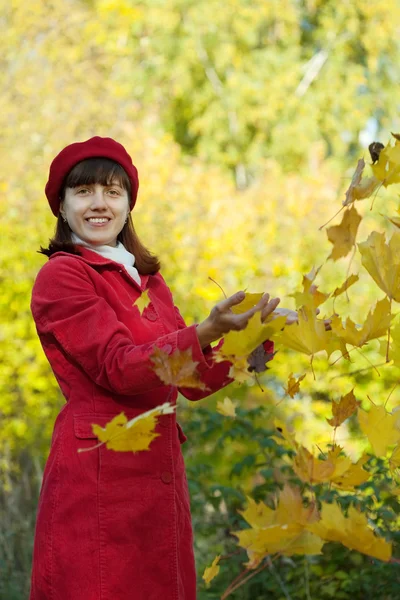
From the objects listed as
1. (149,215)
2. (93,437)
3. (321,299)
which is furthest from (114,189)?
(149,215)

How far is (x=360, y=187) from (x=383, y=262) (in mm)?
131

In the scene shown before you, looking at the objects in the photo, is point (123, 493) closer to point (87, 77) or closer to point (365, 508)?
point (365, 508)

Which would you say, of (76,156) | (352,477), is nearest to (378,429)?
(352,477)

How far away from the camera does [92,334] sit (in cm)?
181

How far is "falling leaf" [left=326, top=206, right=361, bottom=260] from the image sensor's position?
4.55 feet

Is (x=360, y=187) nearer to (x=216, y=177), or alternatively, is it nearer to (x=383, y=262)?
(x=383, y=262)

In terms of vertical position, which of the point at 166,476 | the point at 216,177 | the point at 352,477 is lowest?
the point at 166,476

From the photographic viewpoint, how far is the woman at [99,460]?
1865 millimetres

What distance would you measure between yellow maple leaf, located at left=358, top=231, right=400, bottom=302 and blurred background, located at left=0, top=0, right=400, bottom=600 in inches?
6.2

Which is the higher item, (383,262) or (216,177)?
(216,177)

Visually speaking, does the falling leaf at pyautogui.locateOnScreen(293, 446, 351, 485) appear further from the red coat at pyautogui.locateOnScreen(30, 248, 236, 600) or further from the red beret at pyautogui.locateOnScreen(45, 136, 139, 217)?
the red beret at pyautogui.locateOnScreen(45, 136, 139, 217)

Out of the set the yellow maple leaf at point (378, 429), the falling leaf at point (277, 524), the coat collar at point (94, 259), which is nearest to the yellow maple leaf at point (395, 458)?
the yellow maple leaf at point (378, 429)

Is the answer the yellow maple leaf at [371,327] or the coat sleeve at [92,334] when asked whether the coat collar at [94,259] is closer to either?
the coat sleeve at [92,334]

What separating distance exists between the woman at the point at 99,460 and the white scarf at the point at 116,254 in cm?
3
